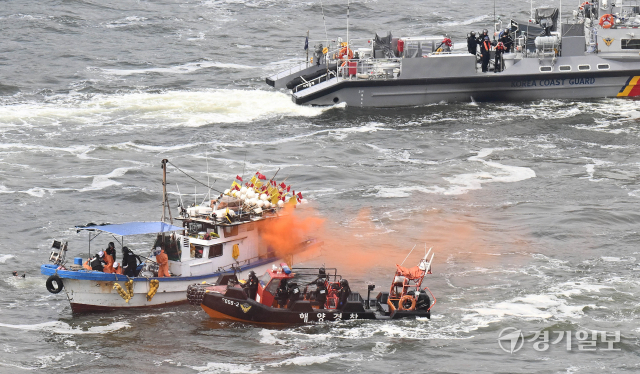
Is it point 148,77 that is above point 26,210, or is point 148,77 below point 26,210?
above

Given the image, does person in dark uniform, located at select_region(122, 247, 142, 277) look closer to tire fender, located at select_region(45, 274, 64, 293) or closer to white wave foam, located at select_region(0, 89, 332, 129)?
tire fender, located at select_region(45, 274, 64, 293)

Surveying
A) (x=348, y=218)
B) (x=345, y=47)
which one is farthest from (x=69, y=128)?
(x=348, y=218)

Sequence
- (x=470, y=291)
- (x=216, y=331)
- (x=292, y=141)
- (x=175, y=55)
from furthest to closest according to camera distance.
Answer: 1. (x=175, y=55)
2. (x=292, y=141)
3. (x=470, y=291)
4. (x=216, y=331)

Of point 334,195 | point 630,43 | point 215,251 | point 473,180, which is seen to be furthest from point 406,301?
point 630,43

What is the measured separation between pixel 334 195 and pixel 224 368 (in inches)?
547

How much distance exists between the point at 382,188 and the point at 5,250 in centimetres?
1397

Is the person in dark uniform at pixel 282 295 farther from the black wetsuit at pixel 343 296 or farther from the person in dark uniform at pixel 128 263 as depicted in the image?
the person in dark uniform at pixel 128 263

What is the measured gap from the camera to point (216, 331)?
25.2 meters

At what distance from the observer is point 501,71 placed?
155ft

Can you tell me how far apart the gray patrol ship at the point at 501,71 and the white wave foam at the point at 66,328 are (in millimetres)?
23319

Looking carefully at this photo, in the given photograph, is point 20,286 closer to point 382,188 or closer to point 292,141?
point 382,188

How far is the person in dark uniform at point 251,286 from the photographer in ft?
83.8

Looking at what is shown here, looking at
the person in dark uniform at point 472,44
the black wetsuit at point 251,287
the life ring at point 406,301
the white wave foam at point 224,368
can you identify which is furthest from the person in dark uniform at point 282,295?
the person in dark uniform at point 472,44

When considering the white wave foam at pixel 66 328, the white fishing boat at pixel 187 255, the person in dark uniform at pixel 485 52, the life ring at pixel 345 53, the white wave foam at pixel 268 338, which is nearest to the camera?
the white wave foam at pixel 268 338
